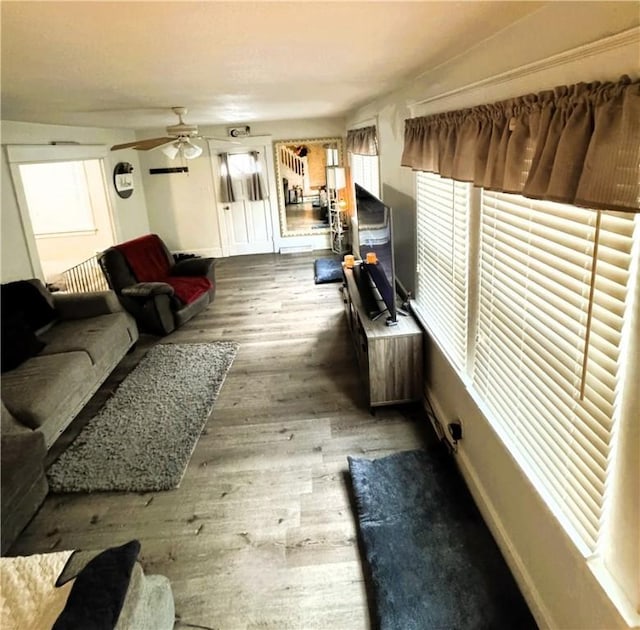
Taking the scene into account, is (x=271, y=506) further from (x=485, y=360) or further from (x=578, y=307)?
(x=578, y=307)

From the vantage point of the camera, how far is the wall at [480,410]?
1201 millimetres

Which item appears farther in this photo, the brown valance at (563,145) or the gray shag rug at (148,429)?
the gray shag rug at (148,429)

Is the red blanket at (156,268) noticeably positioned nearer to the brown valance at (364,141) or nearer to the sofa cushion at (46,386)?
the sofa cushion at (46,386)

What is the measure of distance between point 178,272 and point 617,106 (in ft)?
17.3

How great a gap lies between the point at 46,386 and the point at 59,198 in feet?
16.2

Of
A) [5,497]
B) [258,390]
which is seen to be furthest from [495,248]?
[5,497]

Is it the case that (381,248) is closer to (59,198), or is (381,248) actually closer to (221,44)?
(221,44)

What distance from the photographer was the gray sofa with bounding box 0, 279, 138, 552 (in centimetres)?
245

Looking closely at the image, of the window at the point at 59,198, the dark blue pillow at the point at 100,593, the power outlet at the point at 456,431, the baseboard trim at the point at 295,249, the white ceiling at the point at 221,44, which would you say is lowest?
the power outlet at the point at 456,431

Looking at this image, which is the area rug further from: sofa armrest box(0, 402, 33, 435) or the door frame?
the door frame

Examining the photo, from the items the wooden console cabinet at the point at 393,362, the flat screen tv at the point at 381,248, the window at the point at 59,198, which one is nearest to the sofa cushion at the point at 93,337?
the wooden console cabinet at the point at 393,362

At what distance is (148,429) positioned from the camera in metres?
3.27

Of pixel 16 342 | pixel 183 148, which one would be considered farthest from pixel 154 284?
pixel 16 342

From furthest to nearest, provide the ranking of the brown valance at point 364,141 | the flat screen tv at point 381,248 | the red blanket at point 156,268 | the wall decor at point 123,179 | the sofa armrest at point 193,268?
the wall decor at point 123,179 → the sofa armrest at point 193,268 → the red blanket at point 156,268 → the brown valance at point 364,141 → the flat screen tv at point 381,248
